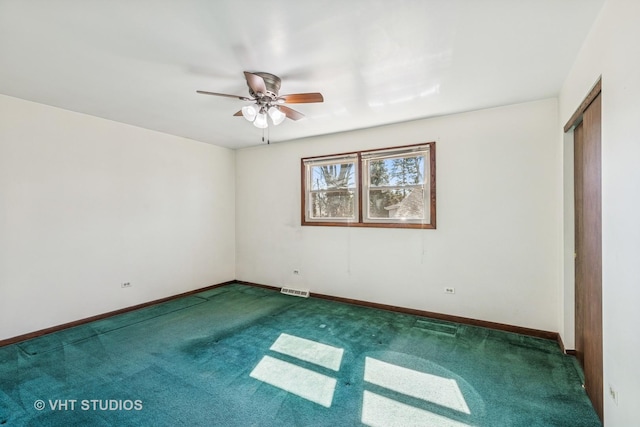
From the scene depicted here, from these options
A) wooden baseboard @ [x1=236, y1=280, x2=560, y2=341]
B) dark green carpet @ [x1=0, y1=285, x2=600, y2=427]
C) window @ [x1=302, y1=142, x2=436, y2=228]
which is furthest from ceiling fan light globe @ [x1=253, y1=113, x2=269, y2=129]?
wooden baseboard @ [x1=236, y1=280, x2=560, y2=341]

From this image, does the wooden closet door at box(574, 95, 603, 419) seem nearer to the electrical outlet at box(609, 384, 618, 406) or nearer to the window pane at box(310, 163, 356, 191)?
the electrical outlet at box(609, 384, 618, 406)

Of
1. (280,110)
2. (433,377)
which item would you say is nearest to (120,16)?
(280,110)

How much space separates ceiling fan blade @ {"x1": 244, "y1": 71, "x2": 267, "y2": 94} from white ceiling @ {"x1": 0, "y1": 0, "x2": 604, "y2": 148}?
171mm

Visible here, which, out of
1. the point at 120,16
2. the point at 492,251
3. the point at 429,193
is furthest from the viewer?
the point at 429,193

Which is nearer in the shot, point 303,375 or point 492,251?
point 303,375

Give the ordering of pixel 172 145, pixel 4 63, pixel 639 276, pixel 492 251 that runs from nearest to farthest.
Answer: pixel 639 276 < pixel 4 63 < pixel 492 251 < pixel 172 145

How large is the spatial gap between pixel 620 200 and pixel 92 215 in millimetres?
5154

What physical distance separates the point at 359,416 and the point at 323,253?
9.54 feet

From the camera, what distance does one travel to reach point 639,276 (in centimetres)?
134

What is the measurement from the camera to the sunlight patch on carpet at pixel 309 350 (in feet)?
8.89

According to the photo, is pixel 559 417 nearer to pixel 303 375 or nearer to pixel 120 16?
pixel 303 375

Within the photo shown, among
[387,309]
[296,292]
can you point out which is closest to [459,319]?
[387,309]

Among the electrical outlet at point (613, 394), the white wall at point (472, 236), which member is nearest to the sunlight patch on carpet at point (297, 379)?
the electrical outlet at point (613, 394)

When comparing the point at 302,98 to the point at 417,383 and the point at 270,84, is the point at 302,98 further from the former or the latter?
the point at 417,383
